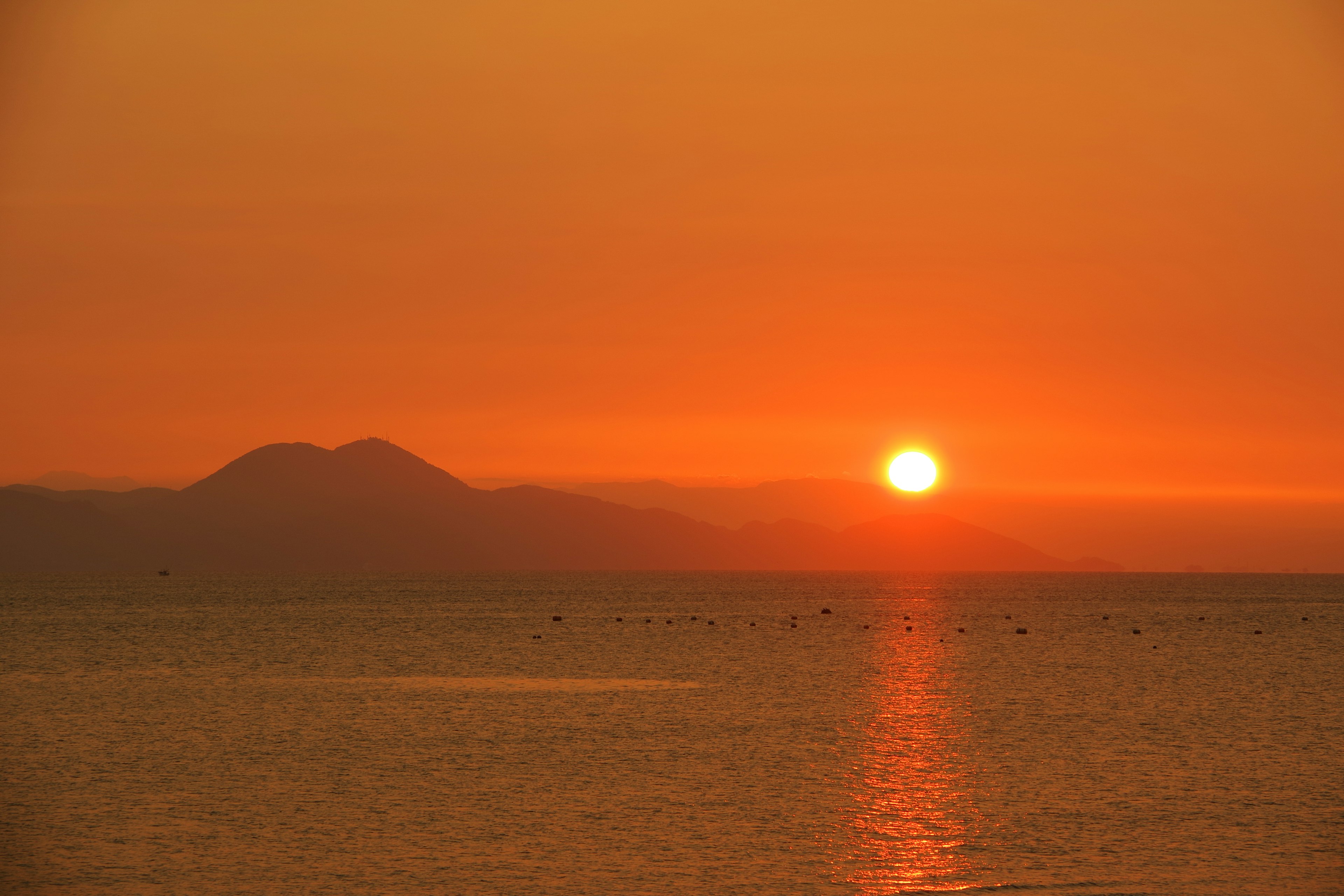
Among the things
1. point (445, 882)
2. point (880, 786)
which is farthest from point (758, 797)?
point (445, 882)

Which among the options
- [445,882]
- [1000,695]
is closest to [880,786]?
[445,882]

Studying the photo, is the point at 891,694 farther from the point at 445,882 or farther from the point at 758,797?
the point at 445,882

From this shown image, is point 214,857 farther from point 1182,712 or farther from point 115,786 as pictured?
point 1182,712

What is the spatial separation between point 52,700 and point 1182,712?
6878cm

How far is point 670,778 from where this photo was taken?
159ft

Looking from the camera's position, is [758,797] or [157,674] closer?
[758,797]

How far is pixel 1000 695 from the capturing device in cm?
7900

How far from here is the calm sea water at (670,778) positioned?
117 feet

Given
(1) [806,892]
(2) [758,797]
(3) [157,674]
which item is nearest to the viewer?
(1) [806,892]

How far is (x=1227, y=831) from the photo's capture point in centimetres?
3972

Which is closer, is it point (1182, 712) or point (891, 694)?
point (1182, 712)

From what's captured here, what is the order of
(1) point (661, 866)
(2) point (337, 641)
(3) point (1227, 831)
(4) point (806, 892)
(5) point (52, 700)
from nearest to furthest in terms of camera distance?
(4) point (806, 892) → (1) point (661, 866) → (3) point (1227, 831) → (5) point (52, 700) → (2) point (337, 641)

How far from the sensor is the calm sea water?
35.6m

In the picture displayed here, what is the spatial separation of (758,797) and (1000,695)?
3896 centimetres
